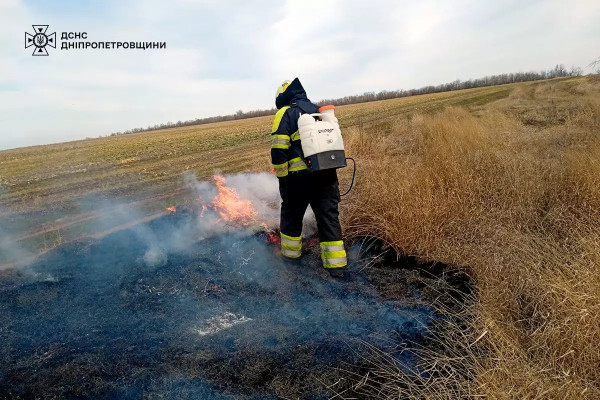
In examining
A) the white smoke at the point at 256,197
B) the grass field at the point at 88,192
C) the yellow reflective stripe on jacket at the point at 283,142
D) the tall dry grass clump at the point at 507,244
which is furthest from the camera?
the grass field at the point at 88,192

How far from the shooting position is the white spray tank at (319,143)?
161 inches

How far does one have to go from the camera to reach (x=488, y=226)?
460cm

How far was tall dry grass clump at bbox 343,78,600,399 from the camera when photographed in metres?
2.30

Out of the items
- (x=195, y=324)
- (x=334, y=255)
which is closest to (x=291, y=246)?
(x=334, y=255)

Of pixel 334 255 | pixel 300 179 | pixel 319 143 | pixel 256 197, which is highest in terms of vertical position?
pixel 319 143

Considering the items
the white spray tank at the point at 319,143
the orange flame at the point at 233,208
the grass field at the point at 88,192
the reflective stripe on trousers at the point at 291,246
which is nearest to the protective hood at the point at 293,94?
the white spray tank at the point at 319,143

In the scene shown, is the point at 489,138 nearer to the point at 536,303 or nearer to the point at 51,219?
the point at 536,303

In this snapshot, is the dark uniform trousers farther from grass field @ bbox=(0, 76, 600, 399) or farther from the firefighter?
grass field @ bbox=(0, 76, 600, 399)

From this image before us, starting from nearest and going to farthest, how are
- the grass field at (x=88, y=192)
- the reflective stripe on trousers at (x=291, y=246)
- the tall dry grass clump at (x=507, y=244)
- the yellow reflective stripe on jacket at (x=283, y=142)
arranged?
the tall dry grass clump at (x=507, y=244)
the yellow reflective stripe on jacket at (x=283, y=142)
the reflective stripe on trousers at (x=291, y=246)
the grass field at (x=88, y=192)

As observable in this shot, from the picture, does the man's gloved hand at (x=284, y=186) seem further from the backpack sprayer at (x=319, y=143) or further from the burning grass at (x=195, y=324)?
the burning grass at (x=195, y=324)

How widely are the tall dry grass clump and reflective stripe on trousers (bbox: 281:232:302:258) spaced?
102 cm

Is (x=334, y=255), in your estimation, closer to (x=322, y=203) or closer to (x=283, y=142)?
(x=322, y=203)

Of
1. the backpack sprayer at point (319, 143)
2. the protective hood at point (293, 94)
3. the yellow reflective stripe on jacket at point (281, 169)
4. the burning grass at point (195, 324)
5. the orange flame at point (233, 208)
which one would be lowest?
the burning grass at point (195, 324)

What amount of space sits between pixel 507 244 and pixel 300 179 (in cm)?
252
